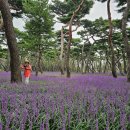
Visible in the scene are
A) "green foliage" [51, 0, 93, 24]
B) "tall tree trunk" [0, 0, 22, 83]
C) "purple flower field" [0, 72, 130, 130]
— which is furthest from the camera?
"green foliage" [51, 0, 93, 24]

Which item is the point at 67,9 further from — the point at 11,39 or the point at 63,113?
the point at 63,113

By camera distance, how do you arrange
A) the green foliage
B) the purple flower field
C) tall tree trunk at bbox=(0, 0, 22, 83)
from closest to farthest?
1. the purple flower field
2. tall tree trunk at bbox=(0, 0, 22, 83)
3. the green foliage

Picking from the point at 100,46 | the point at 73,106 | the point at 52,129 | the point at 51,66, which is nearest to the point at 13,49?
the point at 73,106

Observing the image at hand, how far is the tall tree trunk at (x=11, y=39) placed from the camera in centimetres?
1366

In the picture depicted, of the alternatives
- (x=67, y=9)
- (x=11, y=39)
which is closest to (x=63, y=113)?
(x=11, y=39)

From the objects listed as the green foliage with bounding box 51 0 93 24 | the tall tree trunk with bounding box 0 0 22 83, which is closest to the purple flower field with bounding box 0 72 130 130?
the tall tree trunk with bounding box 0 0 22 83

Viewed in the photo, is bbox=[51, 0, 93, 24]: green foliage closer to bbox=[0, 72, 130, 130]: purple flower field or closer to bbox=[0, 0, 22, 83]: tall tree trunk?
bbox=[0, 0, 22, 83]: tall tree trunk

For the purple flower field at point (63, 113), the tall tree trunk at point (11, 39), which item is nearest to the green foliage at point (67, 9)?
the tall tree trunk at point (11, 39)

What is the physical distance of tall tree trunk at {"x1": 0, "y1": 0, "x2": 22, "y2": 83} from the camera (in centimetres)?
1366

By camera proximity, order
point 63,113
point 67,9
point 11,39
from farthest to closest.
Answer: point 67,9, point 11,39, point 63,113

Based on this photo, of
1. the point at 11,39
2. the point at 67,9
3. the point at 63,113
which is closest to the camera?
the point at 63,113

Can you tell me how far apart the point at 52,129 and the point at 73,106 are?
1141 mm

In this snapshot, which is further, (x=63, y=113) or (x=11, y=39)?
(x=11, y=39)

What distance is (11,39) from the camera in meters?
14.1
